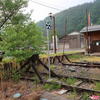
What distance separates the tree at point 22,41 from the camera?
17.3 ft

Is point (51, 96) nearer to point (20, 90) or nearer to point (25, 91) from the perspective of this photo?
point (25, 91)

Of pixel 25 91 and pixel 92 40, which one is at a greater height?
pixel 92 40

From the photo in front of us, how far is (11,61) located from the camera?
6.55m

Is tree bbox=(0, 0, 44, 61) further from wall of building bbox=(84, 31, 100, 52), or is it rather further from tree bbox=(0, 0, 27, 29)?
Answer: wall of building bbox=(84, 31, 100, 52)

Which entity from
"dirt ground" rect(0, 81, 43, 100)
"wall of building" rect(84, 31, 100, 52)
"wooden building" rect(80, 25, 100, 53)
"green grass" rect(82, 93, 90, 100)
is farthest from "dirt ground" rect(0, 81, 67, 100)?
"wall of building" rect(84, 31, 100, 52)

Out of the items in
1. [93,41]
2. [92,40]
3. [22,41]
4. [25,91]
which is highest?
[92,40]

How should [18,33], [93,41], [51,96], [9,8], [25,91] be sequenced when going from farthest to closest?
[93,41] < [9,8] < [18,33] < [25,91] < [51,96]

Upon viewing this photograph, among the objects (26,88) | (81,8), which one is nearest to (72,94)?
(26,88)

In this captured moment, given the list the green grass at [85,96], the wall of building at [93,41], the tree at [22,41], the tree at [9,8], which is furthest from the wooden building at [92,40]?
the green grass at [85,96]

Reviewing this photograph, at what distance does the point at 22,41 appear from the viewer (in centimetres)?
541

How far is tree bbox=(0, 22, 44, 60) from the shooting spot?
207 inches

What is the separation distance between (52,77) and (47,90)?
1.55 meters

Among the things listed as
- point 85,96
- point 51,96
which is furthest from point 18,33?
point 85,96

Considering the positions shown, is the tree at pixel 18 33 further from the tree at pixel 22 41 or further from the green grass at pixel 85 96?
the green grass at pixel 85 96
